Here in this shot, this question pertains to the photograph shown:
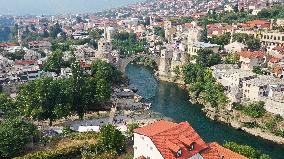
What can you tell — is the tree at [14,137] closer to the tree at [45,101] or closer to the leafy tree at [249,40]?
the tree at [45,101]

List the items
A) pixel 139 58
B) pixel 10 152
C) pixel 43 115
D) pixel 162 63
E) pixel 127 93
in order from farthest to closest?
pixel 139 58
pixel 162 63
pixel 127 93
pixel 43 115
pixel 10 152

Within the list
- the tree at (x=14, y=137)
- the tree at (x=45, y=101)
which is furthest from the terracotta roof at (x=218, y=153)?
the tree at (x=45, y=101)

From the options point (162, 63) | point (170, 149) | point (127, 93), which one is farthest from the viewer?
point (162, 63)

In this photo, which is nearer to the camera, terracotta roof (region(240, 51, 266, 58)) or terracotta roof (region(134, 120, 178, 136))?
terracotta roof (region(134, 120, 178, 136))

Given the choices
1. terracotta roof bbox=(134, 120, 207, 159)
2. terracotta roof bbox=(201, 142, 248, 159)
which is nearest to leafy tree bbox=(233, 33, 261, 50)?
terracotta roof bbox=(201, 142, 248, 159)

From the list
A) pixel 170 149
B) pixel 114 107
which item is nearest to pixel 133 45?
pixel 114 107

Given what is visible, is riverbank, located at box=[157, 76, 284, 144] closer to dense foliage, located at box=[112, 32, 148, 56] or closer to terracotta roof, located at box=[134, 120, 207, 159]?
terracotta roof, located at box=[134, 120, 207, 159]

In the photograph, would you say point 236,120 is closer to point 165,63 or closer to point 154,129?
point 154,129

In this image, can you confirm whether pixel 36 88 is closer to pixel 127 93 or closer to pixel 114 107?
pixel 114 107
